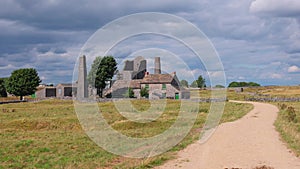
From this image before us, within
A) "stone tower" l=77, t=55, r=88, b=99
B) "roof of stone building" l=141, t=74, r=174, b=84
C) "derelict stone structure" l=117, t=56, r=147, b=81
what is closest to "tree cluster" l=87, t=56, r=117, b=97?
"stone tower" l=77, t=55, r=88, b=99

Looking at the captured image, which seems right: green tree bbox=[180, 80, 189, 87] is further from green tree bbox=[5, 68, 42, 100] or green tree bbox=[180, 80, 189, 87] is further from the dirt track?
the dirt track

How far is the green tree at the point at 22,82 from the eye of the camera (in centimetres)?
9688

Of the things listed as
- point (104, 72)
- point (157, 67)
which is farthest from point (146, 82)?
point (104, 72)

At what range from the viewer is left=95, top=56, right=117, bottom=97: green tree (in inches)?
3708

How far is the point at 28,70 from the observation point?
331ft

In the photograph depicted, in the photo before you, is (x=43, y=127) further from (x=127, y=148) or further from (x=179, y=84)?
(x=179, y=84)

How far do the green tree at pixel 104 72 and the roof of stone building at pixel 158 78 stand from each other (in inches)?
573

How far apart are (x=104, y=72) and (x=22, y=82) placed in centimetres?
2406

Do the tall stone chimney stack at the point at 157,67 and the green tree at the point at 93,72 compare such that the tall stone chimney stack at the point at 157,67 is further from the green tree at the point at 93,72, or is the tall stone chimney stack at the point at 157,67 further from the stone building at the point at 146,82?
the green tree at the point at 93,72

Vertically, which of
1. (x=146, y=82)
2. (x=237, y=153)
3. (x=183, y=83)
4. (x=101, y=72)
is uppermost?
(x=101, y=72)

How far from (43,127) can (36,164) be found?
1702 centimetres

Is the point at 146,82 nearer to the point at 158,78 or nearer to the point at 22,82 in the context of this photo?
the point at 158,78

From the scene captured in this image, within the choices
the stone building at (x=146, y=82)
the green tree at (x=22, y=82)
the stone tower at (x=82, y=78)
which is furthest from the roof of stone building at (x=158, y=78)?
the green tree at (x=22, y=82)

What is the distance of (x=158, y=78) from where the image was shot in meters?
83.1
